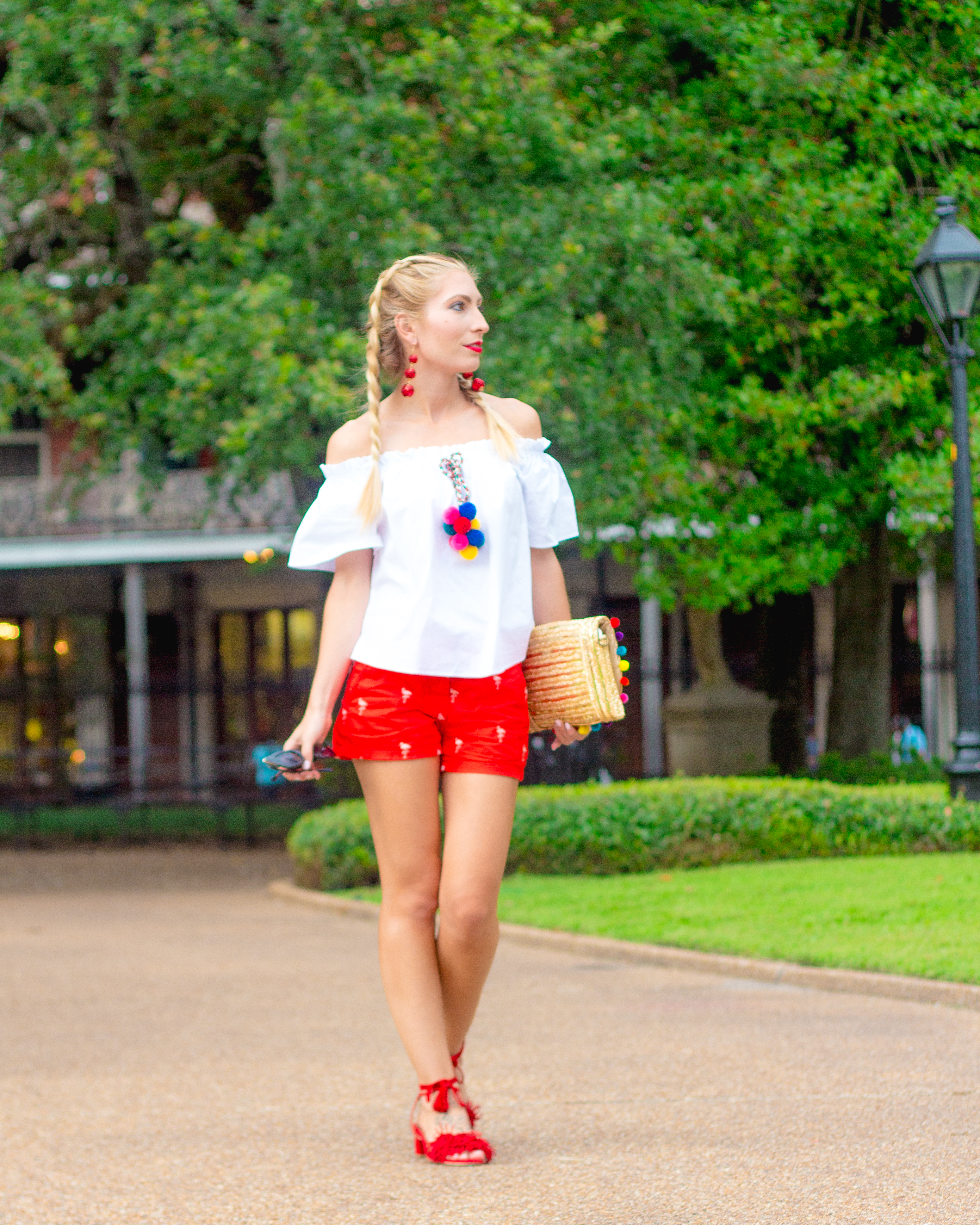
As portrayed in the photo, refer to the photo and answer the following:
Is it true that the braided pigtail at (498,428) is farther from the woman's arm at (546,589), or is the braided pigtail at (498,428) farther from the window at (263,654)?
the window at (263,654)

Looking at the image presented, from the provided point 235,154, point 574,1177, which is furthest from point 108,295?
point 574,1177

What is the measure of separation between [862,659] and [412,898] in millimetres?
12081

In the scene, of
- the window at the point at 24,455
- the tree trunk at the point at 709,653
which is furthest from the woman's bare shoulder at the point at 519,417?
the window at the point at 24,455

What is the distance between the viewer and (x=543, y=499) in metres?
3.88

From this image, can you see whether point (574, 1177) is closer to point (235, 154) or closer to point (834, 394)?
point (834, 394)

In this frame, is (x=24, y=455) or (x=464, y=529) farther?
(x=24, y=455)

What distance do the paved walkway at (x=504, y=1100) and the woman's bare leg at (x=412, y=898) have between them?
1.07 feet

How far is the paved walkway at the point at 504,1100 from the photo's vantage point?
3.43 meters

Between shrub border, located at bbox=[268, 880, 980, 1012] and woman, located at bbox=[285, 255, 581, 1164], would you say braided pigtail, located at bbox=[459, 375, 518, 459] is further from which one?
shrub border, located at bbox=[268, 880, 980, 1012]

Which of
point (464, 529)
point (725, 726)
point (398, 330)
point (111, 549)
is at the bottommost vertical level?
point (725, 726)

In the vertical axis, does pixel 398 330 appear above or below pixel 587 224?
below

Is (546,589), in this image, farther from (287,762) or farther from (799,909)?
(799,909)

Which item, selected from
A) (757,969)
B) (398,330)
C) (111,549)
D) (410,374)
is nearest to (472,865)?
(410,374)

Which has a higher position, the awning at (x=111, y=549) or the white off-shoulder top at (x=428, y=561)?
the awning at (x=111, y=549)
